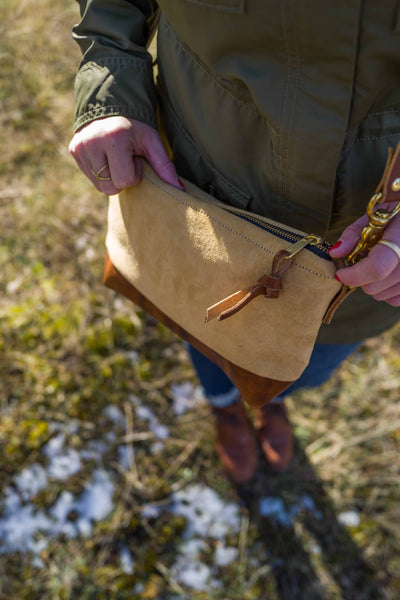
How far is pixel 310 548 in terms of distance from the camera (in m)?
1.71

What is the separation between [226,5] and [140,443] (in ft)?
5.43

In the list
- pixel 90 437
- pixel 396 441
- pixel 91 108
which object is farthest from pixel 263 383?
pixel 396 441

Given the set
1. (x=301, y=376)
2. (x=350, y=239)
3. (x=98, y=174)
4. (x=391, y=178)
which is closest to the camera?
(x=391, y=178)

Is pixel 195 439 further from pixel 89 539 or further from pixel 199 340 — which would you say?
pixel 199 340

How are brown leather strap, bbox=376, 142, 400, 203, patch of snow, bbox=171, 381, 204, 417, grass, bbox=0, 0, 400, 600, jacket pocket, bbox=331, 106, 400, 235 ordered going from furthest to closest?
patch of snow, bbox=171, 381, 204, 417 → grass, bbox=0, 0, 400, 600 → jacket pocket, bbox=331, 106, 400, 235 → brown leather strap, bbox=376, 142, 400, 203

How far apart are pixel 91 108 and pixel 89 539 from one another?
1.55 metres

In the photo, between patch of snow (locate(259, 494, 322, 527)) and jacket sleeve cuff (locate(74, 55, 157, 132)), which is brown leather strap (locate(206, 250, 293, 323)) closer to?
jacket sleeve cuff (locate(74, 55, 157, 132))

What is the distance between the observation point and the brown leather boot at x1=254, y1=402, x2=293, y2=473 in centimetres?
185

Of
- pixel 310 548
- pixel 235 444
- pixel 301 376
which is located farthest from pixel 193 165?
pixel 310 548

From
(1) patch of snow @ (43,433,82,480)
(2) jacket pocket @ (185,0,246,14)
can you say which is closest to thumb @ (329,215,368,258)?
(2) jacket pocket @ (185,0,246,14)

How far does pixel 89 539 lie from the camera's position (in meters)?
1.67

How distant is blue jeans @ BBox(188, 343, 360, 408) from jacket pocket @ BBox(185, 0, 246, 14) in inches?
34.8

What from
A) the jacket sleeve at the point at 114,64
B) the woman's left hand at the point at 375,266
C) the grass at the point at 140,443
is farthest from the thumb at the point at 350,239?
the grass at the point at 140,443

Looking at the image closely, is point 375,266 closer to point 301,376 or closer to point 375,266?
point 375,266
